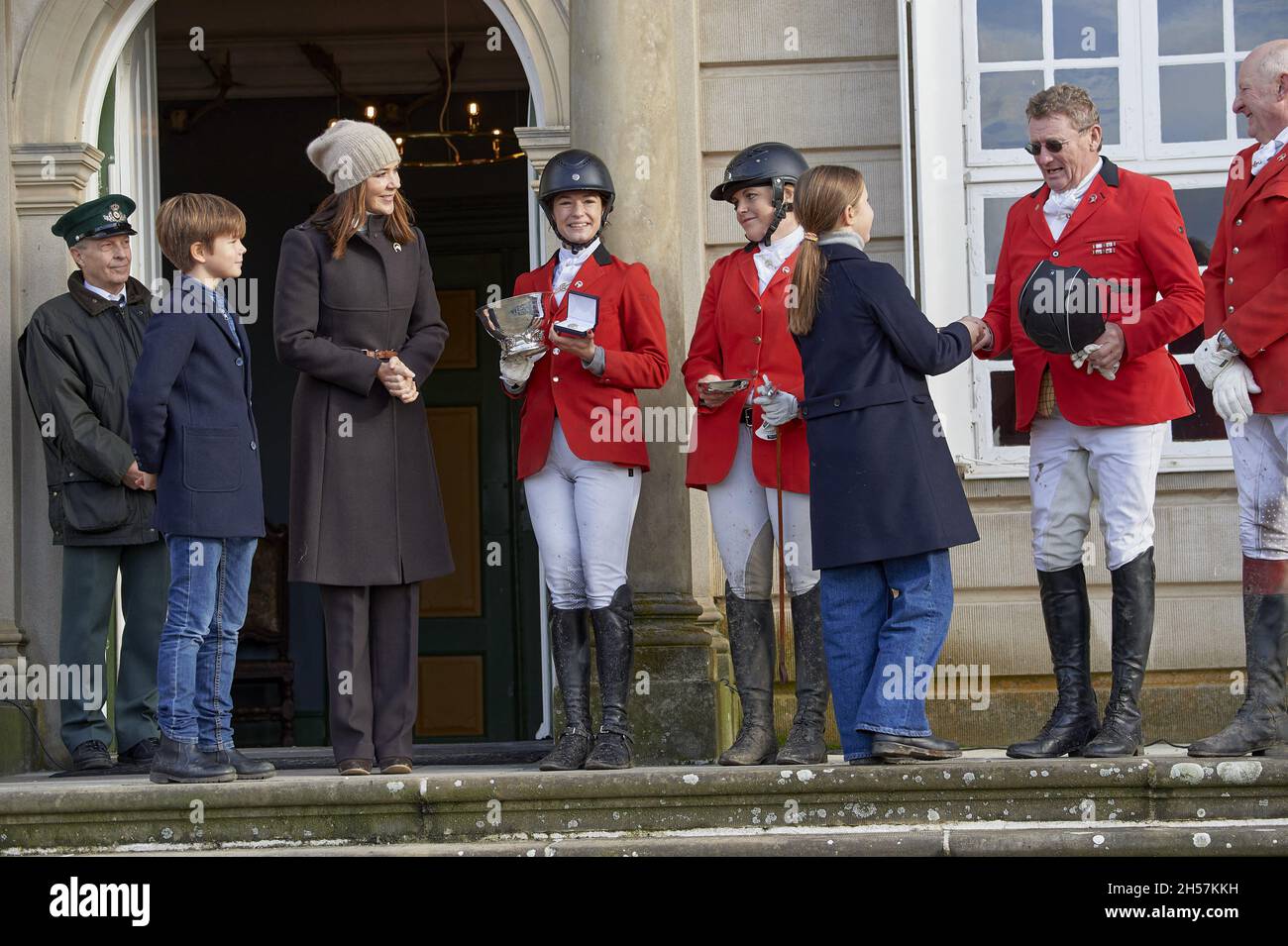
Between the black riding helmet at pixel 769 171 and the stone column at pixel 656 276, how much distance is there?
2.59 feet

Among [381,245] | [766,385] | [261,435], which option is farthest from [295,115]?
[766,385]

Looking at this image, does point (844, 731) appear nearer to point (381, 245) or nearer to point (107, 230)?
point (381, 245)

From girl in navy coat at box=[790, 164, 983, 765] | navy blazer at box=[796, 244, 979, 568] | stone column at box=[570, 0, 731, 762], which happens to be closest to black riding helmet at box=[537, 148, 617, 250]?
stone column at box=[570, 0, 731, 762]

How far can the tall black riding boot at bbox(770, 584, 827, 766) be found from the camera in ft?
17.9

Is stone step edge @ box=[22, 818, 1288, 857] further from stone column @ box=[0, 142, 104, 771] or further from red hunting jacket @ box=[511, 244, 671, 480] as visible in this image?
stone column @ box=[0, 142, 104, 771]

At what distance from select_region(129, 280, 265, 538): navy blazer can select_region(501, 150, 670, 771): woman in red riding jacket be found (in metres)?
0.85

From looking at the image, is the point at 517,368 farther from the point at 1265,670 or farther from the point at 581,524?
the point at 1265,670

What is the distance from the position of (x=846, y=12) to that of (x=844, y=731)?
314cm

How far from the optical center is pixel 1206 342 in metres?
5.27

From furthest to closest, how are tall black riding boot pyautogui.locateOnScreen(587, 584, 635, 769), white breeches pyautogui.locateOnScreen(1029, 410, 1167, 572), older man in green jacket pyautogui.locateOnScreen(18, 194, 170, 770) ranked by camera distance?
older man in green jacket pyautogui.locateOnScreen(18, 194, 170, 770) < tall black riding boot pyautogui.locateOnScreen(587, 584, 635, 769) < white breeches pyautogui.locateOnScreen(1029, 410, 1167, 572)

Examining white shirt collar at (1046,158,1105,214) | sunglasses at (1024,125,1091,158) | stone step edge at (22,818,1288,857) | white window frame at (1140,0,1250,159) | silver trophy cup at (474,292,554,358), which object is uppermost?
white window frame at (1140,0,1250,159)

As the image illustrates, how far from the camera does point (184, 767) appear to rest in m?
5.22

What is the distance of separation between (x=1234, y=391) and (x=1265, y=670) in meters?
0.78

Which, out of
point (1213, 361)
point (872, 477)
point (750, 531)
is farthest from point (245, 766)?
point (1213, 361)
